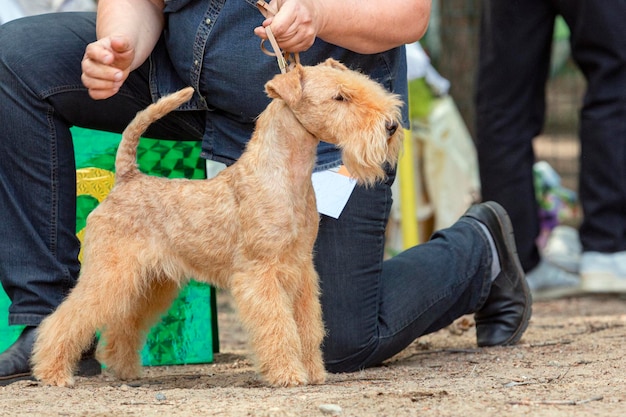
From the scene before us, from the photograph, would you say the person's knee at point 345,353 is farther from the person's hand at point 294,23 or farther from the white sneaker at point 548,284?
the white sneaker at point 548,284

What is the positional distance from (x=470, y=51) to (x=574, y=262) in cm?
218

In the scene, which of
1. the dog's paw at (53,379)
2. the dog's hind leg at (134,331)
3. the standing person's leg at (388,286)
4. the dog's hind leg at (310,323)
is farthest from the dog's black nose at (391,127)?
the dog's paw at (53,379)

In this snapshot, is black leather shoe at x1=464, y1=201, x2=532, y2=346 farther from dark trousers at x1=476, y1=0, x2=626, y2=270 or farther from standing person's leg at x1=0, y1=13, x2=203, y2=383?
standing person's leg at x1=0, y1=13, x2=203, y2=383

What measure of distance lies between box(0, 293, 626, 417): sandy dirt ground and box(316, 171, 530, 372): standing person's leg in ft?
0.41

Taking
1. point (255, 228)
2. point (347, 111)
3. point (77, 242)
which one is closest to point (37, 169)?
point (77, 242)

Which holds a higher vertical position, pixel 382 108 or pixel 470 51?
pixel 470 51

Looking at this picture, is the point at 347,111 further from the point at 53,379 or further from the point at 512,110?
the point at 512,110

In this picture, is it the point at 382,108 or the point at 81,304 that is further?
the point at 81,304

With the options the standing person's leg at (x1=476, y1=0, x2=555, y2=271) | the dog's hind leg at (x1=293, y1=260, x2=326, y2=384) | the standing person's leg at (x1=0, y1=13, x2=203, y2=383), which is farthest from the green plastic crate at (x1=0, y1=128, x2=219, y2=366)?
the standing person's leg at (x1=476, y1=0, x2=555, y2=271)

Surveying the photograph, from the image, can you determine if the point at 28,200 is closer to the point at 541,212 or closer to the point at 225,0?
the point at 225,0

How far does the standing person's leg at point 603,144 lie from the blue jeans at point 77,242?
150 cm

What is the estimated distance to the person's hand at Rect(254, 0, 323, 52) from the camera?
9.11 ft

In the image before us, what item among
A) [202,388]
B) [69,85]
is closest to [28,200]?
[69,85]

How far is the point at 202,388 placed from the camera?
3104 millimetres
